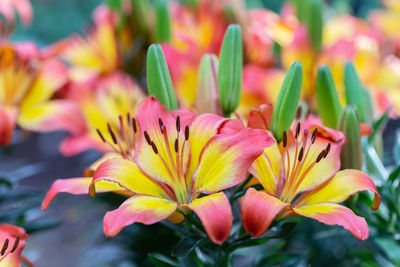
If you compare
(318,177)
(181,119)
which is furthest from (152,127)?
(318,177)

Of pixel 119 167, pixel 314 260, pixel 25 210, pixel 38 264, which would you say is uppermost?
pixel 119 167

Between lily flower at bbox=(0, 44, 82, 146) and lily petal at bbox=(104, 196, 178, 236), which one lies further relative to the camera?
lily flower at bbox=(0, 44, 82, 146)

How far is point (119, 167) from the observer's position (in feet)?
1.06

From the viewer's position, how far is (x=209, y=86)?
38 cm

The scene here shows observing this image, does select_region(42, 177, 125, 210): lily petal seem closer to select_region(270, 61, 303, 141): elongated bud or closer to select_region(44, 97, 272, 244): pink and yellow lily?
select_region(44, 97, 272, 244): pink and yellow lily

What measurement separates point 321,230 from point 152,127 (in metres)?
0.34

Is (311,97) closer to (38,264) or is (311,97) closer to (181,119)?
(181,119)

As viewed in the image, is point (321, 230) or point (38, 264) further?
point (38, 264)

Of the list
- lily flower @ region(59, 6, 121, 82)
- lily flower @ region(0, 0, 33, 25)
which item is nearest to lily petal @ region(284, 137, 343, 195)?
lily flower @ region(59, 6, 121, 82)

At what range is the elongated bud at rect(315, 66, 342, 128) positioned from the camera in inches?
15.4

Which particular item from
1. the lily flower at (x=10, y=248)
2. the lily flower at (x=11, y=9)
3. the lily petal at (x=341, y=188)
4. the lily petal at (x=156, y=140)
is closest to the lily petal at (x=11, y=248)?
the lily flower at (x=10, y=248)

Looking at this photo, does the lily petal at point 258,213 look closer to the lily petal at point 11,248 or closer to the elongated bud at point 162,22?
the lily petal at point 11,248

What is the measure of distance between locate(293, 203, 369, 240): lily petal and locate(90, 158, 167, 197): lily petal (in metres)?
0.10

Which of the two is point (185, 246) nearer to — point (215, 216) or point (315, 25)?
point (215, 216)
